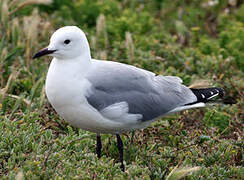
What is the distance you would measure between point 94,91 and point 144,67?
2121 mm

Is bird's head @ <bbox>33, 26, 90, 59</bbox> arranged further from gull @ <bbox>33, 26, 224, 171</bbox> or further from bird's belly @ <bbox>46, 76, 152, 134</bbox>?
bird's belly @ <bbox>46, 76, 152, 134</bbox>

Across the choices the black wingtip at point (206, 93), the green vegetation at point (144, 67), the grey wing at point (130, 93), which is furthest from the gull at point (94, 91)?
the black wingtip at point (206, 93)

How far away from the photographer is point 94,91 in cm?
374

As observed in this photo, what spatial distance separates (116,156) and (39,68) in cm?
164

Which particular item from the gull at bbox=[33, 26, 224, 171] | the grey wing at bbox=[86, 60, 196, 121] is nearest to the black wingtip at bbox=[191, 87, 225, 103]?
the grey wing at bbox=[86, 60, 196, 121]

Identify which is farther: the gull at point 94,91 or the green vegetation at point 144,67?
the green vegetation at point 144,67

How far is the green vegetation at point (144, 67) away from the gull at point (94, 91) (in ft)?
0.94

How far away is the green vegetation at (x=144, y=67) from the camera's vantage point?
3.79m

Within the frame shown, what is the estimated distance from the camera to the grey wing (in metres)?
3.80

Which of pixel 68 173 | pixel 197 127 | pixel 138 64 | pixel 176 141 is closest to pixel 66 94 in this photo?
pixel 68 173

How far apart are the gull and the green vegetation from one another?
0.29m

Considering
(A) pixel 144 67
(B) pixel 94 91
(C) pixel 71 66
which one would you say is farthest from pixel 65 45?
(A) pixel 144 67

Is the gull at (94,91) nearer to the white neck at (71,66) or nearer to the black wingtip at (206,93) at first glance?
the white neck at (71,66)

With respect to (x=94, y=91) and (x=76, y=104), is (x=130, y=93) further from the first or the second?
(x=76, y=104)
